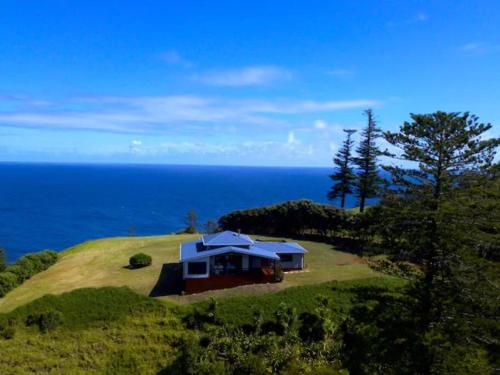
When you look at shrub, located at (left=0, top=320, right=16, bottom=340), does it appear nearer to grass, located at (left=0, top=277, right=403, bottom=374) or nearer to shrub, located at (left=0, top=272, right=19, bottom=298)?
grass, located at (left=0, top=277, right=403, bottom=374)

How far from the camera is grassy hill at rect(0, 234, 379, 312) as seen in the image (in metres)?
27.0

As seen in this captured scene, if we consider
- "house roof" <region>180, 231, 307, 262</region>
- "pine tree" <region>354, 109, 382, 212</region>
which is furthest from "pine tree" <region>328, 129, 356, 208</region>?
"house roof" <region>180, 231, 307, 262</region>

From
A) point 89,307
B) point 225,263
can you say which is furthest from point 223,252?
point 89,307

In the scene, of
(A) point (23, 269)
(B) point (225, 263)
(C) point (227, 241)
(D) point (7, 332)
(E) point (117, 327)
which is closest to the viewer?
(D) point (7, 332)

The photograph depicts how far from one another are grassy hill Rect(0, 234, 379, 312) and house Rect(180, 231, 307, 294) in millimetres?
897

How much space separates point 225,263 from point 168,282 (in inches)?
193

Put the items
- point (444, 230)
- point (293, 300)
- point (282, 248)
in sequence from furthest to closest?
point (282, 248), point (293, 300), point (444, 230)

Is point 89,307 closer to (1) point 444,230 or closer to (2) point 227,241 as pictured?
(2) point 227,241

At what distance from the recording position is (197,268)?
2745 cm

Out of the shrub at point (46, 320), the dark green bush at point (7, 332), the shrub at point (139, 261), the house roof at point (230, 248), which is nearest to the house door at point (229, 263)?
the house roof at point (230, 248)

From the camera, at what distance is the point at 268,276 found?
92.1 feet

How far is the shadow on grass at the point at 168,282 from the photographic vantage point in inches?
1053

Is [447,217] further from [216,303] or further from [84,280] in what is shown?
[84,280]

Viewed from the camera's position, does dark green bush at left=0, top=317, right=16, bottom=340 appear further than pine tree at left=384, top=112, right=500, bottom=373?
Yes
